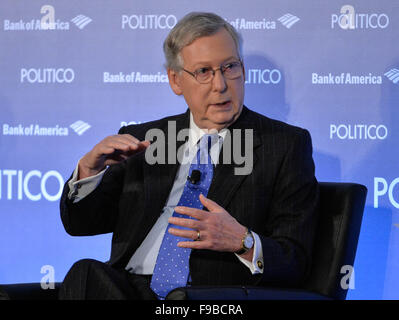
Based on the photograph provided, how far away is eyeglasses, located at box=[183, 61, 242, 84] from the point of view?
2.36 m

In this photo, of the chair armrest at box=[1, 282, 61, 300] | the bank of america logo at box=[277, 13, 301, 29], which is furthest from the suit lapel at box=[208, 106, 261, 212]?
the bank of america logo at box=[277, 13, 301, 29]

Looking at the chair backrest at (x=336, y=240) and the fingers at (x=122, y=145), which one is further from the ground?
the fingers at (x=122, y=145)

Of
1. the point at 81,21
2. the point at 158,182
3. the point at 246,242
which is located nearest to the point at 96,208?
the point at 158,182

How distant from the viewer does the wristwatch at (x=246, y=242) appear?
2020 millimetres

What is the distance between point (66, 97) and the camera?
136 inches

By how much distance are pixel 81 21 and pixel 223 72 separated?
4.65 ft

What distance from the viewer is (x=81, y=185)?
Answer: 2.39m

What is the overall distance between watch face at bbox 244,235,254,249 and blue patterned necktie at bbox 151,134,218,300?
0.98 ft

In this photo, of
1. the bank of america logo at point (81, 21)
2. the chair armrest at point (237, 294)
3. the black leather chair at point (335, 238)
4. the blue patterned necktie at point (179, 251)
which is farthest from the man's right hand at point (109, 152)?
the bank of america logo at point (81, 21)

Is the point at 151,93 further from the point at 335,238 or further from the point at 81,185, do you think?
the point at 335,238

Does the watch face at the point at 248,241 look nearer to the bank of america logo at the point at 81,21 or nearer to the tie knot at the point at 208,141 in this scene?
the tie knot at the point at 208,141

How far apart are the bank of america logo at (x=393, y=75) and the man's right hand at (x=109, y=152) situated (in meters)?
1.58
